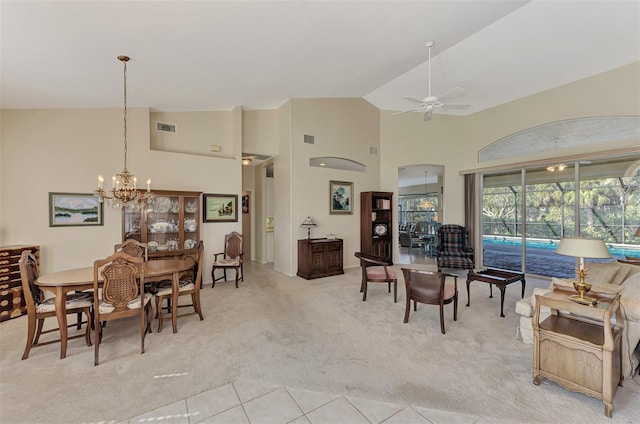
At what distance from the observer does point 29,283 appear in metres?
2.74

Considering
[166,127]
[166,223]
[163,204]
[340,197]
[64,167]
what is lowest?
[166,223]

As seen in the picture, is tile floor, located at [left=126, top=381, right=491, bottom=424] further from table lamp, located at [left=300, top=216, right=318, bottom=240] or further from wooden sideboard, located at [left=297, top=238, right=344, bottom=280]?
table lamp, located at [left=300, top=216, right=318, bottom=240]

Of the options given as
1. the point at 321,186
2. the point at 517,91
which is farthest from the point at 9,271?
the point at 517,91

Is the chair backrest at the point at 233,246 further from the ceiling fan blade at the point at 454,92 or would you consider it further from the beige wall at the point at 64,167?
the ceiling fan blade at the point at 454,92

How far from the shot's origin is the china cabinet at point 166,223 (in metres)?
4.89

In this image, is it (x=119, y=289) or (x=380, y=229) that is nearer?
(x=119, y=289)

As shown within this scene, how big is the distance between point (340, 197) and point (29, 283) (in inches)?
217

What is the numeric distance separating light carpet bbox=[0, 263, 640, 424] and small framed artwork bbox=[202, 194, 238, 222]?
2201 mm

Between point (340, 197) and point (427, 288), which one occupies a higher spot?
point (340, 197)

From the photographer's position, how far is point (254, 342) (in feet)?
10.2

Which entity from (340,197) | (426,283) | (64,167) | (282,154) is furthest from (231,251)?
(426,283)

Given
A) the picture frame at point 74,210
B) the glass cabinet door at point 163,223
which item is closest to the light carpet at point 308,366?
the picture frame at point 74,210

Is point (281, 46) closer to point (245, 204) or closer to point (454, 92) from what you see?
point (454, 92)

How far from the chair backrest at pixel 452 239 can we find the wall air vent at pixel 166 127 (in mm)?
6386
